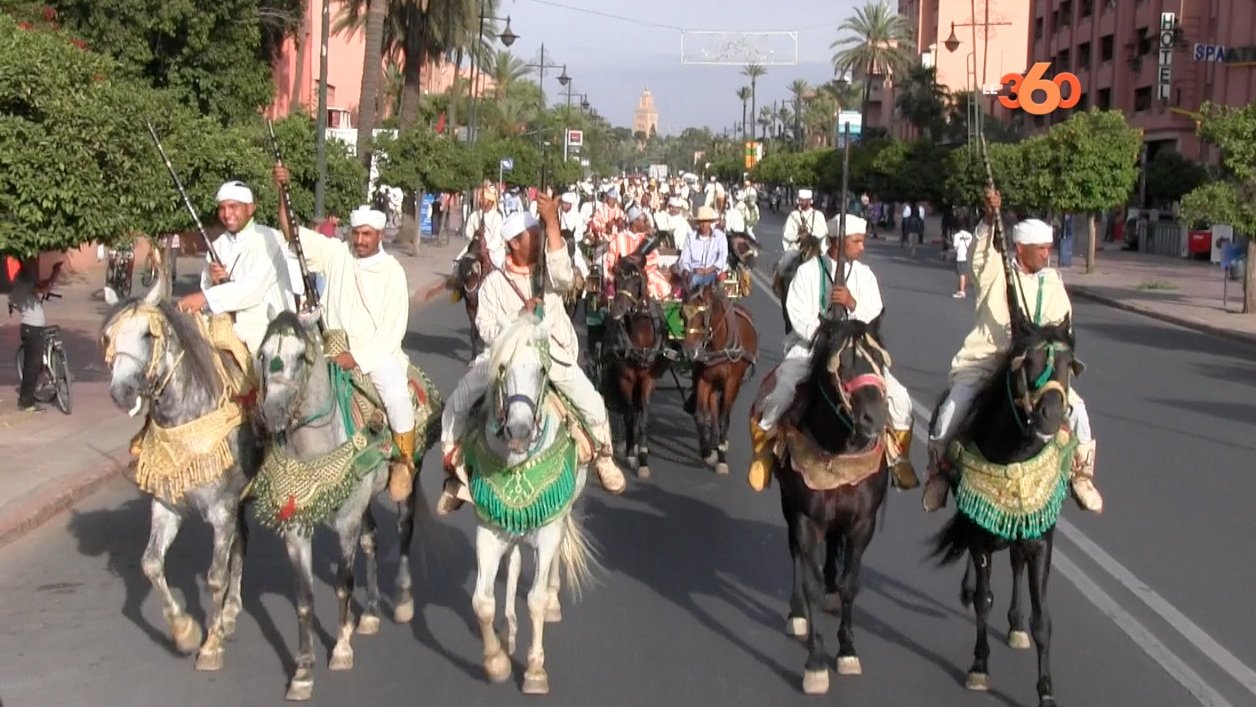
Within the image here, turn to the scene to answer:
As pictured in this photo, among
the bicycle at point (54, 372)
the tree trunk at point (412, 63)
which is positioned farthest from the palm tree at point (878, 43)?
the bicycle at point (54, 372)

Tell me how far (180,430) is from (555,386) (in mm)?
1783

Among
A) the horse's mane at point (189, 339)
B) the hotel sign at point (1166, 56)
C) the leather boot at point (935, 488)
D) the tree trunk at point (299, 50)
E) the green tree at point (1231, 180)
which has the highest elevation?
the hotel sign at point (1166, 56)

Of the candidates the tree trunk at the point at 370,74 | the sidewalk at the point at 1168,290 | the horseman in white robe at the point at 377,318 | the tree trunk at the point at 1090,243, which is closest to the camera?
the horseman in white robe at the point at 377,318

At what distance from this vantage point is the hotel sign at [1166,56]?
50344mm

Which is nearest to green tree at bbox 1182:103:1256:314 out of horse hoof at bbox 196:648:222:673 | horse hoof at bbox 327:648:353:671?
horse hoof at bbox 327:648:353:671

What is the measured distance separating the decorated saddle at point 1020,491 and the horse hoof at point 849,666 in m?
0.88

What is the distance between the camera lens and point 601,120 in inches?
6024

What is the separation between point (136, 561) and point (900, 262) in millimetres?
40979

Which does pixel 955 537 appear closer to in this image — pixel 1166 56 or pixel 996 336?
pixel 996 336

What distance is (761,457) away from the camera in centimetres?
772

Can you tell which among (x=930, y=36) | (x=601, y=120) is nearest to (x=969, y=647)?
(x=930, y=36)

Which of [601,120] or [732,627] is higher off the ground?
[601,120]

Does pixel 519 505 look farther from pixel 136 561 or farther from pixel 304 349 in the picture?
pixel 136 561

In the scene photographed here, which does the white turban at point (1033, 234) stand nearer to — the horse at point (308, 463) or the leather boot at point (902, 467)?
the leather boot at point (902, 467)
